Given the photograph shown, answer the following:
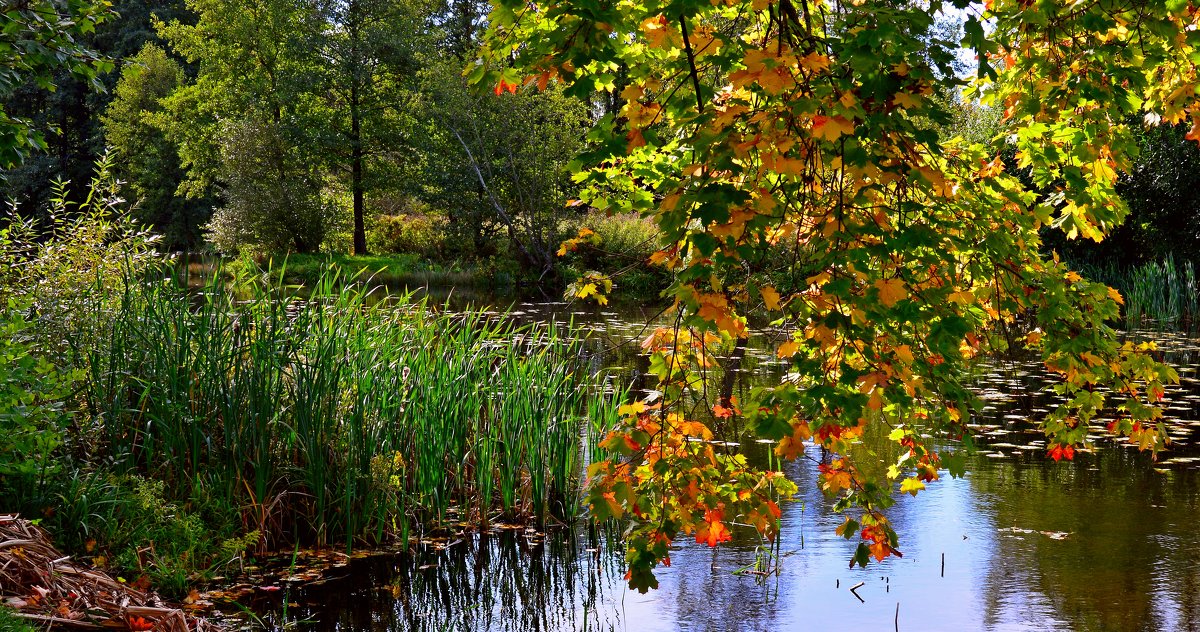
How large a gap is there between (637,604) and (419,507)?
4.78ft

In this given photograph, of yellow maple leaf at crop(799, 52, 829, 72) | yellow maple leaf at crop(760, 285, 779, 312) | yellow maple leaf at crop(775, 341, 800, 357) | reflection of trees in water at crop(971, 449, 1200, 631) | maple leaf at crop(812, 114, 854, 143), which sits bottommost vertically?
reflection of trees in water at crop(971, 449, 1200, 631)

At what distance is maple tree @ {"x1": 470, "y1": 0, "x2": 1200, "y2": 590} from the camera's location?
2.57 m

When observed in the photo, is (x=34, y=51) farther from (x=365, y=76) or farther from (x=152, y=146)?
(x=152, y=146)

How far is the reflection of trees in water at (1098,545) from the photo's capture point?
5016 millimetres

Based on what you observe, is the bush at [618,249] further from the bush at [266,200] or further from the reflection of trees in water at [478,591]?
the reflection of trees in water at [478,591]

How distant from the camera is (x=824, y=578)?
548cm

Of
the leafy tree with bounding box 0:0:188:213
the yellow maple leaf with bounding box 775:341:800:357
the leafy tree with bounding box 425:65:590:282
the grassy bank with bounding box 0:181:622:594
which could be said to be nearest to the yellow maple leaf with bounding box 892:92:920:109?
the yellow maple leaf with bounding box 775:341:800:357

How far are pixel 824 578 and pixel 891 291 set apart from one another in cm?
325

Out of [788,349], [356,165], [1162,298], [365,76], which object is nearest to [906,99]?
[788,349]

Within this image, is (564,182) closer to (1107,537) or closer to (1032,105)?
(1107,537)

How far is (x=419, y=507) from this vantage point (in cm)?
582

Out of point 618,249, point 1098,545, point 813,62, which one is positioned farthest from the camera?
point 618,249

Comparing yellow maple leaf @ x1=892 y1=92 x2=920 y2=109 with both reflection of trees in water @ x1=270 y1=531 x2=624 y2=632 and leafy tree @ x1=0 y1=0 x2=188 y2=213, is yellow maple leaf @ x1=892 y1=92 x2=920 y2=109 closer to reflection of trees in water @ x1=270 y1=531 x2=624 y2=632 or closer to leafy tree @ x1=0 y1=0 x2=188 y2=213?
reflection of trees in water @ x1=270 y1=531 x2=624 y2=632

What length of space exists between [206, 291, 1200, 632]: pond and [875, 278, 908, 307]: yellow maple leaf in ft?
8.63
